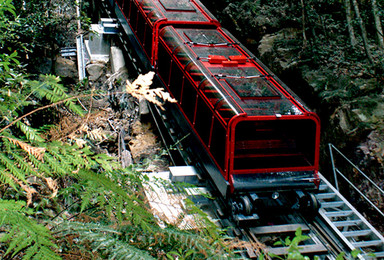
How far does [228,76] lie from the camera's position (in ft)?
26.8

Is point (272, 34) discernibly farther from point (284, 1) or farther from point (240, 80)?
point (240, 80)

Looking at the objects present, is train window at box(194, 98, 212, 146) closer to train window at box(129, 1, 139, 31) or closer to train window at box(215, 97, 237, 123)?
train window at box(215, 97, 237, 123)

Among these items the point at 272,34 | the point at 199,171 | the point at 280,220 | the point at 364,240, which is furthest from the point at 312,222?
the point at 272,34

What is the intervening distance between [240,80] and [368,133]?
11.4 feet

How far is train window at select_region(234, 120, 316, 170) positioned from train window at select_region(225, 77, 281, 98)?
0.56m

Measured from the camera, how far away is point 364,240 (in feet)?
25.1

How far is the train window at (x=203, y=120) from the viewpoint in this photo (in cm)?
800

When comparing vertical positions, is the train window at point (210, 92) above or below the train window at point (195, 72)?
below

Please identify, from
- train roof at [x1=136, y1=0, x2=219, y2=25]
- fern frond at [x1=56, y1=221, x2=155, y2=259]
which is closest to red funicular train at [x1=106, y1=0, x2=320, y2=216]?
train roof at [x1=136, y1=0, x2=219, y2=25]

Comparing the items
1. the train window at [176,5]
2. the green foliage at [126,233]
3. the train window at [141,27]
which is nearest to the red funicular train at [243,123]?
the train window at [176,5]

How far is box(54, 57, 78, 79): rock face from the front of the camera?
13.8 m

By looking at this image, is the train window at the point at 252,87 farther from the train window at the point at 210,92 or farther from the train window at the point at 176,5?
the train window at the point at 176,5

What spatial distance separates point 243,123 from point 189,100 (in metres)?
1.83

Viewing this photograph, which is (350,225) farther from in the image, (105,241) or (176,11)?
(176,11)
